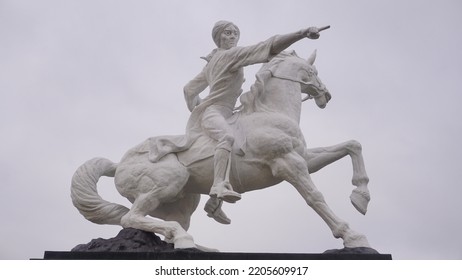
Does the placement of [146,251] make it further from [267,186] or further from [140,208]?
[267,186]

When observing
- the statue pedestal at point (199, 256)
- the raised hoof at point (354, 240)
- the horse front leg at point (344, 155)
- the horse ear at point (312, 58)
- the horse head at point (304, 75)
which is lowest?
the statue pedestal at point (199, 256)

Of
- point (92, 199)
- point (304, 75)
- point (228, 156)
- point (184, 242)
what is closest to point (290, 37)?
point (304, 75)

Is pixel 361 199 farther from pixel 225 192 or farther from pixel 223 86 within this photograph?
pixel 223 86

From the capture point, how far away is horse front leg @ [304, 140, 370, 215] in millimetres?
6578

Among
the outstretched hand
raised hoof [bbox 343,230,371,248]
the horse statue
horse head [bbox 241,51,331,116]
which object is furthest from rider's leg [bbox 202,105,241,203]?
the outstretched hand

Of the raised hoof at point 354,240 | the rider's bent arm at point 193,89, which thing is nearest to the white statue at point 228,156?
the raised hoof at point 354,240

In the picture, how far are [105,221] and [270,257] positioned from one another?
6.88ft

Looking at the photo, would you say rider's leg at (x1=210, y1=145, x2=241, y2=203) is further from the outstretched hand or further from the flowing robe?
the outstretched hand

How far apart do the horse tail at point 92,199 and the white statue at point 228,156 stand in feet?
0.04

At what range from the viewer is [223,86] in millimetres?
6891

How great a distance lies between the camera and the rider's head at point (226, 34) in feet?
23.1

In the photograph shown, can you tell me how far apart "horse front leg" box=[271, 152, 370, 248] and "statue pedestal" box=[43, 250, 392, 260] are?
285mm

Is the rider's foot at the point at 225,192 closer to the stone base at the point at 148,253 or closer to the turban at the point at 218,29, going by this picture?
the stone base at the point at 148,253

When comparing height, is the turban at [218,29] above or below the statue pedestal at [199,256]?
above
